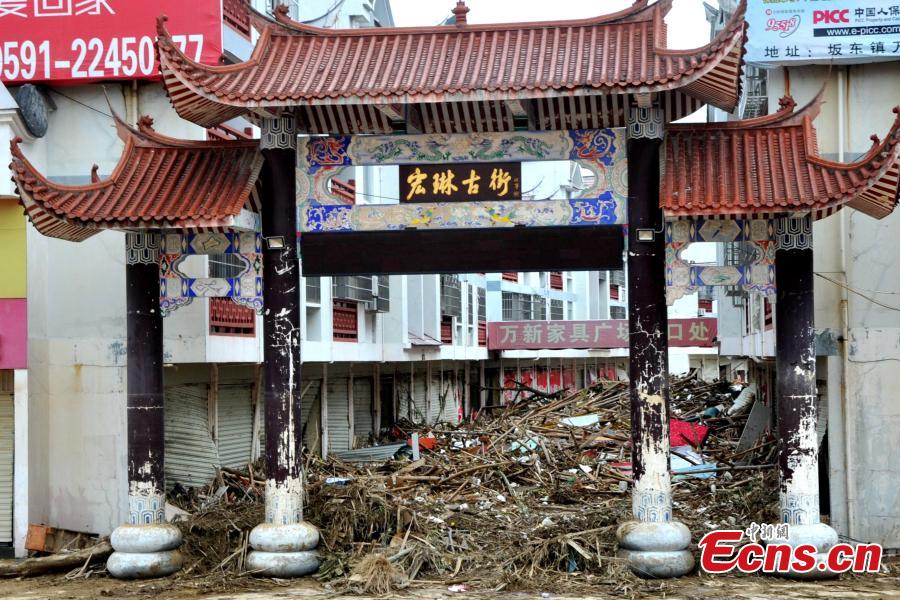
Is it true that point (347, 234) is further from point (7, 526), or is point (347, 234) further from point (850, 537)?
point (850, 537)

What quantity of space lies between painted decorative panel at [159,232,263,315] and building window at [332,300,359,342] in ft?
29.2

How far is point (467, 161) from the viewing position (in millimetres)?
12344

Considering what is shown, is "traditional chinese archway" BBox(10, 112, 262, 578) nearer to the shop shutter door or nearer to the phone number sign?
the phone number sign

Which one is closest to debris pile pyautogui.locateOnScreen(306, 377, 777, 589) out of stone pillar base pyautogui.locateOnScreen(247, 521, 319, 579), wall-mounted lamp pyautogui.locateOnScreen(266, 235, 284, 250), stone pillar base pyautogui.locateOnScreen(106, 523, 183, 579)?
stone pillar base pyautogui.locateOnScreen(247, 521, 319, 579)

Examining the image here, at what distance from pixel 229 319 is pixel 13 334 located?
338 centimetres

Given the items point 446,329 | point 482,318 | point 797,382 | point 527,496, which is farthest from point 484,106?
point 482,318

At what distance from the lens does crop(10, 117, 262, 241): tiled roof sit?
11984 millimetres

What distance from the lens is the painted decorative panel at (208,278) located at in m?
12.5

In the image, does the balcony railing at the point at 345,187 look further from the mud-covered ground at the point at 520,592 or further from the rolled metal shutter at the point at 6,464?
the mud-covered ground at the point at 520,592

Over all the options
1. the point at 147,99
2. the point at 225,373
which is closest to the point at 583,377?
the point at 225,373

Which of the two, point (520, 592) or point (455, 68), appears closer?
point (520, 592)

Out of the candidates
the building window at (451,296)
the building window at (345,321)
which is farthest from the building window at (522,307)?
the building window at (345,321)

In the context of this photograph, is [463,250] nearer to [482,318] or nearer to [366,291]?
[366,291]

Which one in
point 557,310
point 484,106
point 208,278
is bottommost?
point 557,310
